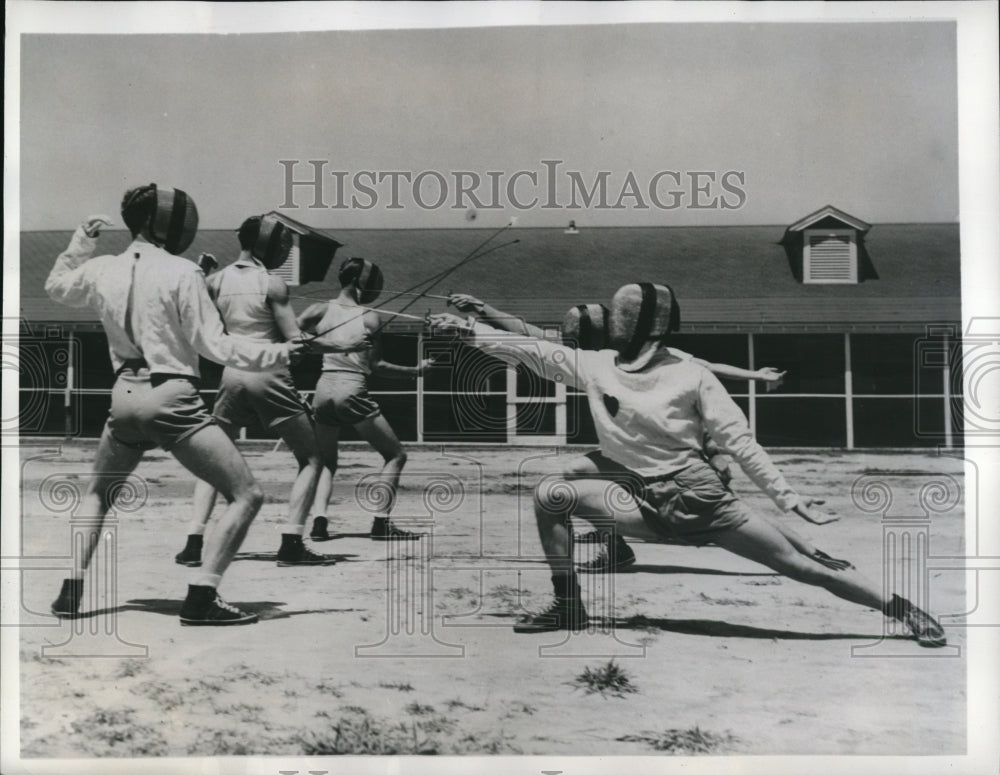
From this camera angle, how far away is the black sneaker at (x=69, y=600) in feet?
15.9

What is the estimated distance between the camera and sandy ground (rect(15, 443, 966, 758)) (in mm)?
4727

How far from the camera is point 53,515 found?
4.89m

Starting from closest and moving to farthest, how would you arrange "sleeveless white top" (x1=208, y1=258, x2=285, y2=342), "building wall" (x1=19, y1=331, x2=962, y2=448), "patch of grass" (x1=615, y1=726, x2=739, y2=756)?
Result: "patch of grass" (x1=615, y1=726, x2=739, y2=756)
"building wall" (x1=19, y1=331, x2=962, y2=448)
"sleeveless white top" (x1=208, y1=258, x2=285, y2=342)

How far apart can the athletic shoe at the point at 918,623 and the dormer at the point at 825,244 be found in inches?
71.5

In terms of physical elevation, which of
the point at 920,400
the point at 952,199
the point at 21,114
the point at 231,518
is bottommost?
the point at 231,518

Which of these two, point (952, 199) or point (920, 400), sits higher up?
point (952, 199)

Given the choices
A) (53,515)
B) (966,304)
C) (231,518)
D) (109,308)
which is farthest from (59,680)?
(966,304)

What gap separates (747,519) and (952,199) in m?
2.12

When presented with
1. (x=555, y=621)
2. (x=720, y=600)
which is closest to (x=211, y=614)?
(x=555, y=621)

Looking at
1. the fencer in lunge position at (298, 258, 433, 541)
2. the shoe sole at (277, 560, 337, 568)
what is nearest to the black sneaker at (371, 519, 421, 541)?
the fencer in lunge position at (298, 258, 433, 541)

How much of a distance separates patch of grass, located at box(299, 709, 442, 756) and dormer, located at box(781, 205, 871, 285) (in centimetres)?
327

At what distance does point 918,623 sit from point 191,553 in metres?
4.01

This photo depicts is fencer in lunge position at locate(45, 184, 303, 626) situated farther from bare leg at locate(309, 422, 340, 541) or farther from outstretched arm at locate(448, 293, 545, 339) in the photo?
outstretched arm at locate(448, 293, 545, 339)

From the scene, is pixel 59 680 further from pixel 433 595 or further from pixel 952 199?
pixel 952 199
